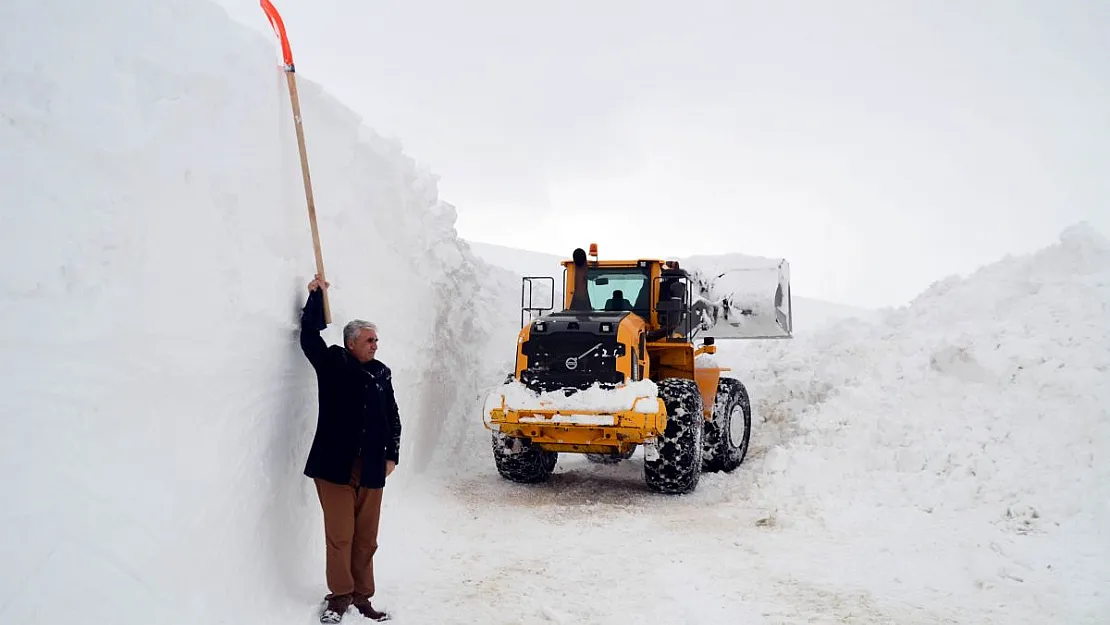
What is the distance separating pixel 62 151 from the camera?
3.44 m

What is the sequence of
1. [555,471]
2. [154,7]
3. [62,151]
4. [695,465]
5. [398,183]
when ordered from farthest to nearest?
1. [555,471]
2. [398,183]
3. [695,465]
4. [154,7]
5. [62,151]

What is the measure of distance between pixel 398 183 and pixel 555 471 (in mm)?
4029

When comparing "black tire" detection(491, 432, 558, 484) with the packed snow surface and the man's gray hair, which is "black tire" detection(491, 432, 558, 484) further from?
the man's gray hair

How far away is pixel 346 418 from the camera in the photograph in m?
4.46

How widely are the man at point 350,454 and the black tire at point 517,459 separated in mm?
3873

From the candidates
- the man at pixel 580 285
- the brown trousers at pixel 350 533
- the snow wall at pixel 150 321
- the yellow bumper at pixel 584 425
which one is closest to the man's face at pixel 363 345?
the snow wall at pixel 150 321

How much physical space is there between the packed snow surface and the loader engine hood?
46.7 inches

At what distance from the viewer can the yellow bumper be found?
7594mm

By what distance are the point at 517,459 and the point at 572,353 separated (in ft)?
4.35

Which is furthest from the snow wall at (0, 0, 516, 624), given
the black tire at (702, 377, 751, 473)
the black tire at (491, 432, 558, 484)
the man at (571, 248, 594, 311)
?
the black tire at (702, 377, 751, 473)

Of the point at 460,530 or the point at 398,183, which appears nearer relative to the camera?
the point at 460,530

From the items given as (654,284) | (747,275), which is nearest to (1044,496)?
(654,284)

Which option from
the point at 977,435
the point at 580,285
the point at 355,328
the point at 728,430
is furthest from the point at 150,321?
the point at 728,430

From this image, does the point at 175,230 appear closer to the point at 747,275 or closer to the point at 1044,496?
the point at 1044,496
